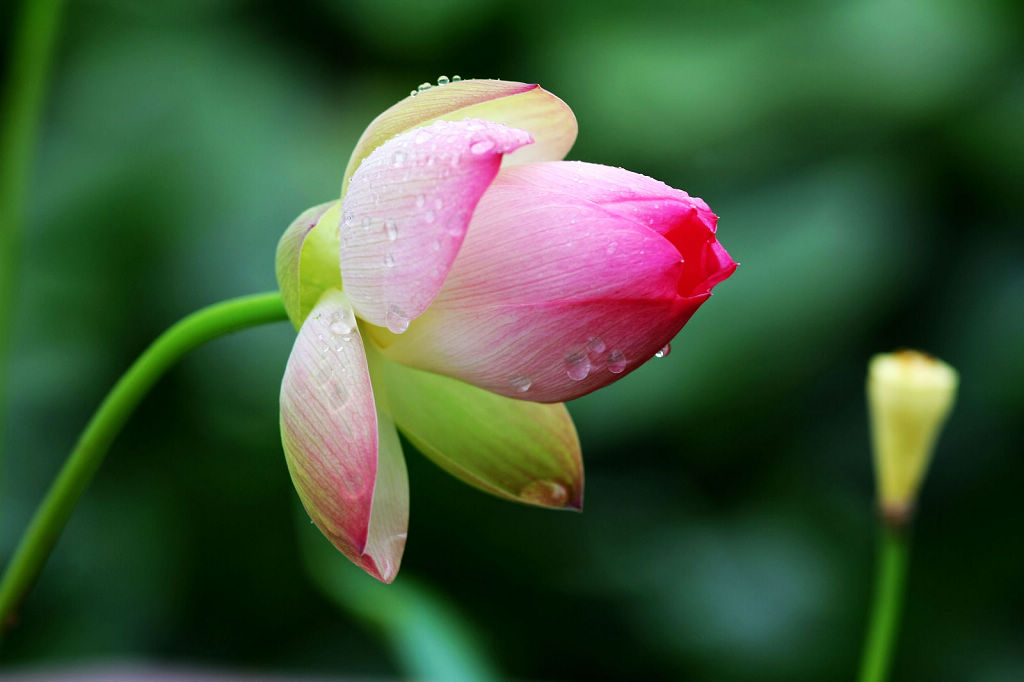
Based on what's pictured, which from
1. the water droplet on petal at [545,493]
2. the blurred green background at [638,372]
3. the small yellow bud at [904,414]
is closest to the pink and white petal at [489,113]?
the water droplet on petal at [545,493]

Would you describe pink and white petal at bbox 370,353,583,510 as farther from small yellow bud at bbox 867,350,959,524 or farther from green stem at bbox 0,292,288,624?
small yellow bud at bbox 867,350,959,524

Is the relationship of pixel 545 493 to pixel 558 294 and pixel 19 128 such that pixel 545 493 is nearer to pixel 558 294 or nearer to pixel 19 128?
pixel 558 294

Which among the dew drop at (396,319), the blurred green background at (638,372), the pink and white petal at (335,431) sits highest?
the dew drop at (396,319)

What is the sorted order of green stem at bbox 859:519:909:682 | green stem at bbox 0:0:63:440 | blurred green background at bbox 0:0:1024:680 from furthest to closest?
blurred green background at bbox 0:0:1024:680 < green stem at bbox 0:0:63:440 < green stem at bbox 859:519:909:682

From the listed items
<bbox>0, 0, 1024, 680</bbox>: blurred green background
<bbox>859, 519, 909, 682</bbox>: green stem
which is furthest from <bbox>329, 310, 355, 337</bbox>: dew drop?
<bbox>0, 0, 1024, 680</bbox>: blurred green background

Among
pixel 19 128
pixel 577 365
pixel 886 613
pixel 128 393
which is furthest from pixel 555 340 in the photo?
pixel 19 128

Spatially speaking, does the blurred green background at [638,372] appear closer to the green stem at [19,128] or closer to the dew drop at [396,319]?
the green stem at [19,128]

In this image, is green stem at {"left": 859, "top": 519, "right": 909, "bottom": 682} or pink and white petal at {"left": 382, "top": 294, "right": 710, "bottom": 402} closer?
pink and white petal at {"left": 382, "top": 294, "right": 710, "bottom": 402}
